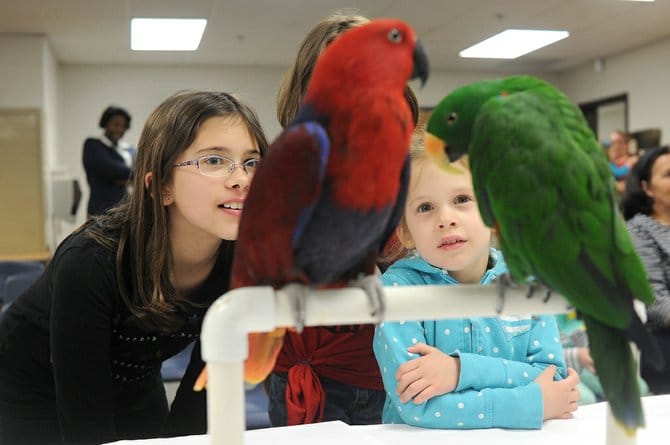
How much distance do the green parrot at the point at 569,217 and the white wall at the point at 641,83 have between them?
6722 millimetres

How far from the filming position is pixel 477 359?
0.95 metres

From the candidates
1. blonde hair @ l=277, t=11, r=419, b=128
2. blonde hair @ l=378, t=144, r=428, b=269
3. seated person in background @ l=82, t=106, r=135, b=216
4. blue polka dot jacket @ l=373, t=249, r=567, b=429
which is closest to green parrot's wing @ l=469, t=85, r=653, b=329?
blonde hair @ l=378, t=144, r=428, b=269

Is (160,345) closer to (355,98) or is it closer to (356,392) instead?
(356,392)

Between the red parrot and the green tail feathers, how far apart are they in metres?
0.16

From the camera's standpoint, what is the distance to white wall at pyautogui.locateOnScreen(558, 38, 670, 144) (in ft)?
21.5

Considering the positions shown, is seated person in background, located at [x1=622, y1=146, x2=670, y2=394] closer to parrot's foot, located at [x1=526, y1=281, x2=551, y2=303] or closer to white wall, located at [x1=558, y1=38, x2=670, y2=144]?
parrot's foot, located at [x1=526, y1=281, x2=551, y2=303]

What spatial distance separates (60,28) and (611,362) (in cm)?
604

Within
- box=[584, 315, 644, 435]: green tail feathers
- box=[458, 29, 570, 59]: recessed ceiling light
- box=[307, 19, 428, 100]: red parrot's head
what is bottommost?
box=[584, 315, 644, 435]: green tail feathers

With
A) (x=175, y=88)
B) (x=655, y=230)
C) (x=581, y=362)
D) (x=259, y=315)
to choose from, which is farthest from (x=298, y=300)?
(x=175, y=88)

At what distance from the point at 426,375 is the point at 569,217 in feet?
1.57

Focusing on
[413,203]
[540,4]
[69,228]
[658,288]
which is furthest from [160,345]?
[69,228]

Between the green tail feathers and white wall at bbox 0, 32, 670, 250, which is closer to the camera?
the green tail feathers

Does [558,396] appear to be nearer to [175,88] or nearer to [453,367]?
[453,367]

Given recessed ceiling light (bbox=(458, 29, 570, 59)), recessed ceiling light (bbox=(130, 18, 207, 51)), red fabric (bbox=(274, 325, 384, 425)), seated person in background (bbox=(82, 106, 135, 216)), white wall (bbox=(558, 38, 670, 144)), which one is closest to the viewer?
red fabric (bbox=(274, 325, 384, 425))
